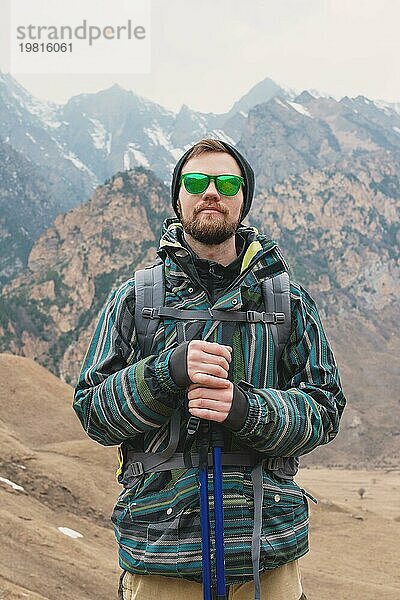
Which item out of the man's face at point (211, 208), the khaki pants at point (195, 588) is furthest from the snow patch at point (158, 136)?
the khaki pants at point (195, 588)

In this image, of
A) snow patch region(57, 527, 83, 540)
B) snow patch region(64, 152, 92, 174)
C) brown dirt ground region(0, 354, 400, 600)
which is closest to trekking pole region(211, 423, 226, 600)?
brown dirt ground region(0, 354, 400, 600)

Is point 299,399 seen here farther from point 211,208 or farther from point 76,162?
point 76,162

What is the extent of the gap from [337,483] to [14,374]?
20.8m

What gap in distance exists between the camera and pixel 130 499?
8.74ft

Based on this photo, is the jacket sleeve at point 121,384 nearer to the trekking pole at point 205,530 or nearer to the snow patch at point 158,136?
the trekking pole at point 205,530

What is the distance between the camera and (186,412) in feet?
8.61

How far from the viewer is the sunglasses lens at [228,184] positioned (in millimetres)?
2738

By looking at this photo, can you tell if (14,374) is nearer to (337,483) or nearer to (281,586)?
(337,483)

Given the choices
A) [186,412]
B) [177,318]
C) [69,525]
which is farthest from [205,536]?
[69,525]

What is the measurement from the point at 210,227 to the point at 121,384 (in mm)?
607

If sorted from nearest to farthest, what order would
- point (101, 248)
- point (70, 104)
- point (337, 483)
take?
point (337, 483) < point (101, 248) < point (70, 104)

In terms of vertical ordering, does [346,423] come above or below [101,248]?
below


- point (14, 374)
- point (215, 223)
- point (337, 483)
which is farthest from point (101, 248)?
point (215, 223)

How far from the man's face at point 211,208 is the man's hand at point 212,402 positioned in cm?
55
